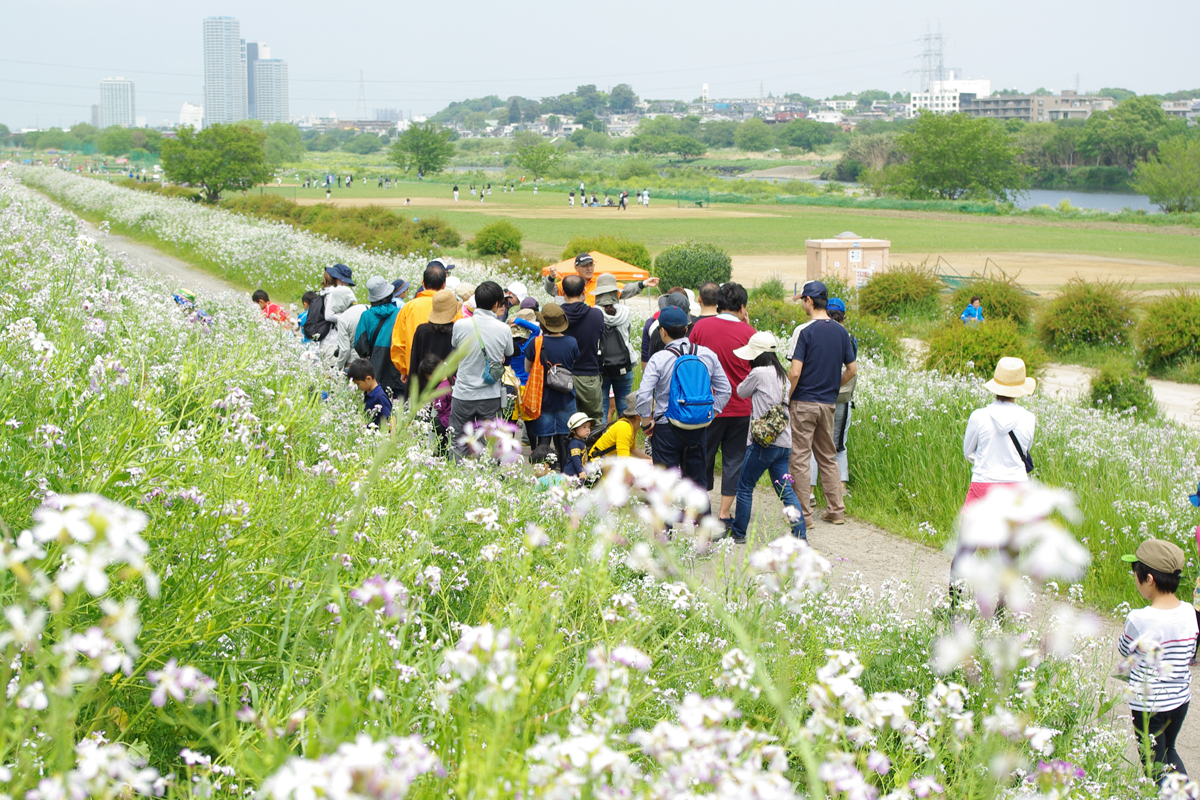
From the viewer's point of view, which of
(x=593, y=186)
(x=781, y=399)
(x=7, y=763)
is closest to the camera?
(x=7, y=763)

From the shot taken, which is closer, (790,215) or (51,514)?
(51,514)

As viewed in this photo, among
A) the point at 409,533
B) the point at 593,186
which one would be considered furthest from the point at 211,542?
the point at 593,186

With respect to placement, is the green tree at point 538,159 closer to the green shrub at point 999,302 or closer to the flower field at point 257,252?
the flower field at point 257,252

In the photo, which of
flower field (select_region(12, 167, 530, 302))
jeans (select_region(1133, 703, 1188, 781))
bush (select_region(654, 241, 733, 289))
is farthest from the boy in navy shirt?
bush (select_region(654, 241, 733, 289))

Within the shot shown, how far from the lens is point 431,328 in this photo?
718 cm

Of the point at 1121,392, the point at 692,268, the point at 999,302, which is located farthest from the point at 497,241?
the point at 1121,392

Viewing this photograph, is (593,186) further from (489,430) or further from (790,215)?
(489,430)

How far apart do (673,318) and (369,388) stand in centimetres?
246

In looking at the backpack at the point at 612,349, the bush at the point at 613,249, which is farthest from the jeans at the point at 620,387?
the bush at the point at 613,249

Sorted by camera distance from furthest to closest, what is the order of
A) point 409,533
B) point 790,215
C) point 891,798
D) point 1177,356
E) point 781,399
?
point 790,215, point 1177,356, point 781,399, point 409,533, point 891,798

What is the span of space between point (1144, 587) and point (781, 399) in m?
2.81

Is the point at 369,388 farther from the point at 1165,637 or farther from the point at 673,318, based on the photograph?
the point at 1165,637

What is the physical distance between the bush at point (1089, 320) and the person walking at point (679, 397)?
14330 millimetres

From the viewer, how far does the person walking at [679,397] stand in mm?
6387
